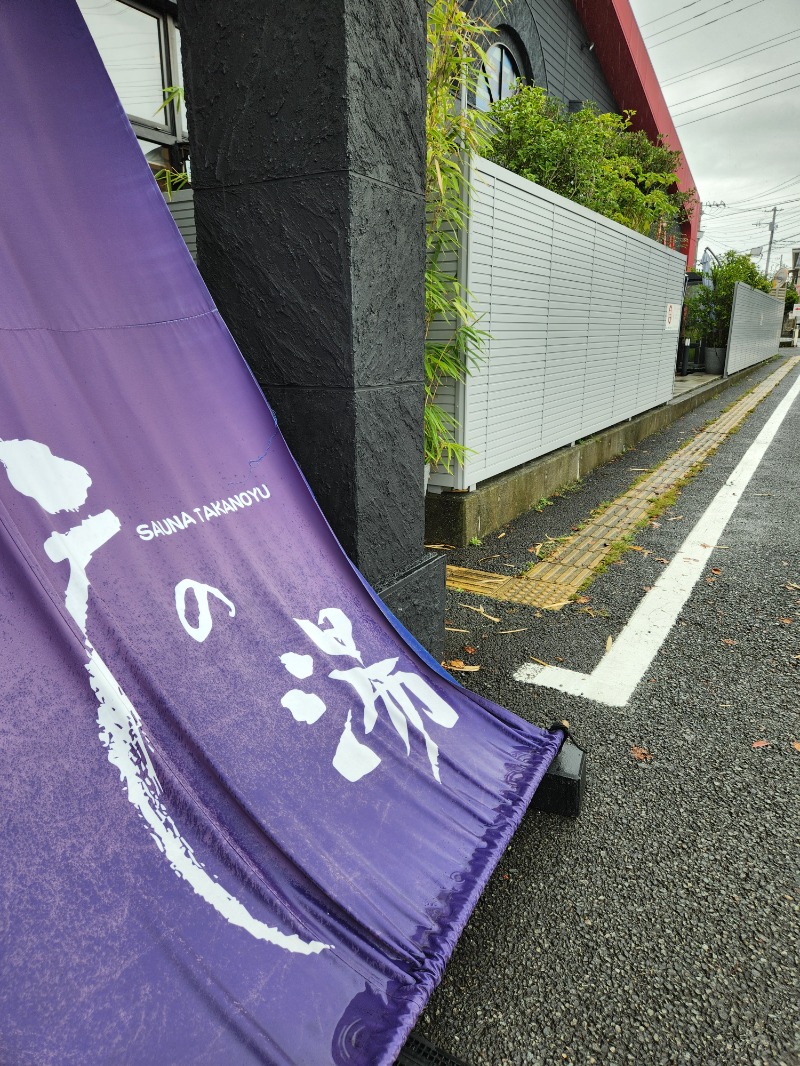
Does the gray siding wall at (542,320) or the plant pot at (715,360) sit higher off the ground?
the gray siding wall at (542,320)

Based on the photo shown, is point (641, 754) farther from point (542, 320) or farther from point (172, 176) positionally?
point (172, 176)

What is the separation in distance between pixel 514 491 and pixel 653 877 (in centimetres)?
398

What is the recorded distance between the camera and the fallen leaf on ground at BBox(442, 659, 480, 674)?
10.8 feet

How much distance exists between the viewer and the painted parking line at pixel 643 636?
3.16 meters

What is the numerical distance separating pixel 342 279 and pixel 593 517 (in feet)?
13.7

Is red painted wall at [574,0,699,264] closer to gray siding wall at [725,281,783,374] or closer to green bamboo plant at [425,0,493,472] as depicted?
gray siding wall at [725,281,783,374]

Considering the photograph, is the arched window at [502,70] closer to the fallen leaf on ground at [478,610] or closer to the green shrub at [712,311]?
the fallen leaf on ground at [478,610]

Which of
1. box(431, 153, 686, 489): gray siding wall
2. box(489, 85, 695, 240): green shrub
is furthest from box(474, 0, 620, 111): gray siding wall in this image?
box(431, 153, 686, 489): gray siding wall

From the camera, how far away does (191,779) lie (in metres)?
1.60

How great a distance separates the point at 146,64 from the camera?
5.96m

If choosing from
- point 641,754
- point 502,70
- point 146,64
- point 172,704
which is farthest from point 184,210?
point 502,70

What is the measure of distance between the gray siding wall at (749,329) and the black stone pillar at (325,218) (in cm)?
2097

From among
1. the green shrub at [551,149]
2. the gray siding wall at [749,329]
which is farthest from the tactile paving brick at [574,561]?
the gray siding wall at [749,329]

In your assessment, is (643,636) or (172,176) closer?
(643,636)
